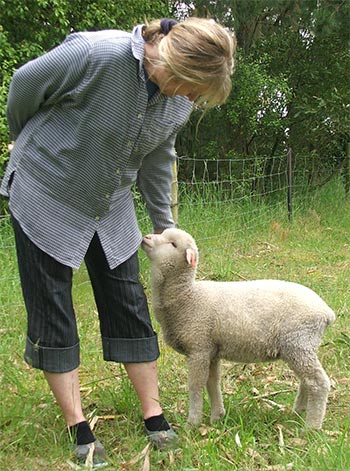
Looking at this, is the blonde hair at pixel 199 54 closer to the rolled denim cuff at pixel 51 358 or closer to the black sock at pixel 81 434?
the rolled denim cuff at pixel 51 358

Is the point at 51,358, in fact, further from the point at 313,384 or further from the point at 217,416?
the point at 313,384

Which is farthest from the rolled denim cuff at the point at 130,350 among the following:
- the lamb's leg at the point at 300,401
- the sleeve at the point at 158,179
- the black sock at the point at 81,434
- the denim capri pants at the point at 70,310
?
the lamb's leg at the point at 300,401

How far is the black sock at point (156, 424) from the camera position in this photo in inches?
122

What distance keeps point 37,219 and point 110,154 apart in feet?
1.38

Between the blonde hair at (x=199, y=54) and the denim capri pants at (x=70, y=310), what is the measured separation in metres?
0.84

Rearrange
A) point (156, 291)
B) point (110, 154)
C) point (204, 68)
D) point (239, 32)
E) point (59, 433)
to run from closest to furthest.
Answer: point (204, 68) → point (110, 154) → point (59, 433) → point (156, 291) → point (239, 32)

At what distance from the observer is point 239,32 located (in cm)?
1227

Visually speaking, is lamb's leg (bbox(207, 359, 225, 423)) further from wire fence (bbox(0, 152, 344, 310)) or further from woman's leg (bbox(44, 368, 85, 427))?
wire fence (bbox(0, 152, 344, 310))

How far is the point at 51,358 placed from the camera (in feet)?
9.29

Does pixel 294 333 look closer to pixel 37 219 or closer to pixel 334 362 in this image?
pixel 334 362

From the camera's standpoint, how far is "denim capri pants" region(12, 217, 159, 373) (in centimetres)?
279

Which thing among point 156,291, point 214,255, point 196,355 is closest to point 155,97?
point 156,291

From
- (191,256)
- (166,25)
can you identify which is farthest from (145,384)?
(166,25)

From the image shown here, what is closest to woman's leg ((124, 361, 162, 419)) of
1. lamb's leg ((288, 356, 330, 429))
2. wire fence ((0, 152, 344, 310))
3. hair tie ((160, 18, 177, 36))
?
lamb's leg ((288, 356, 330, 429))
